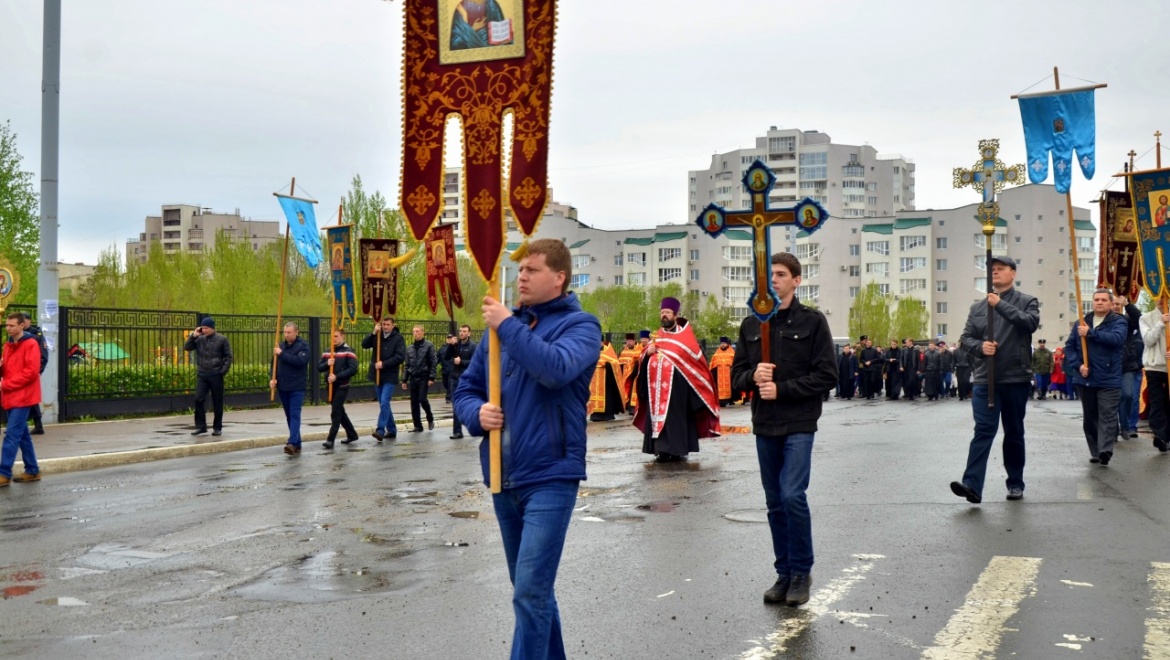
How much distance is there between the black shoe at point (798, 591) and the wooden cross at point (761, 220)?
4.35 feet

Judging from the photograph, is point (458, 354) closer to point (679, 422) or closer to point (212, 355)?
point (212, 355)

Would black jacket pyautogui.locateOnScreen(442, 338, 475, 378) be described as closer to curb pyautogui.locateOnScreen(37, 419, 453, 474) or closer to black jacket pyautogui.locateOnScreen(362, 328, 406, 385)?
black jacket pyautogui.locateOnScreen(362, 328, 406, 385)

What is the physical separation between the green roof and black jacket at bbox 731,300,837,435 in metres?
110

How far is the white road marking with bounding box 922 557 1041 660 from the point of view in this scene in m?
5.45

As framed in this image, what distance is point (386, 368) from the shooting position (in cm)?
1888

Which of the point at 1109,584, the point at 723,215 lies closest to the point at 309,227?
the point at 723,215

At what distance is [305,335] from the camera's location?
97.6 ft

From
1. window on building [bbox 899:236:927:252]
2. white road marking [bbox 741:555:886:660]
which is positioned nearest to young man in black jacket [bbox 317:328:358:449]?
white road marking [bbox 741:555:886:660]

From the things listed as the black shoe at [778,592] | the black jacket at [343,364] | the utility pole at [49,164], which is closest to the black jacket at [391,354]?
the black jacket at [343,364]

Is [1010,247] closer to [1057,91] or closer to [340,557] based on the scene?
[1057,91]

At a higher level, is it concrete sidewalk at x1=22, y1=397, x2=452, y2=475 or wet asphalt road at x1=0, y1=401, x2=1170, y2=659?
wet asphalt road at x1=0, y1=401, x2=1170, y2=659

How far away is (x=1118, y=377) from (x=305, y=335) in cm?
2088

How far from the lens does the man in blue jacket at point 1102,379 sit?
13.2 m

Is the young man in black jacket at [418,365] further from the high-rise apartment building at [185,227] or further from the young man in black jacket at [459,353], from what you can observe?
the high-rise apartment building at [185,227]
